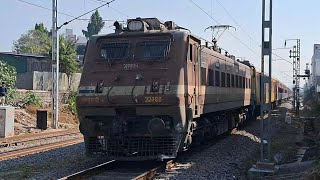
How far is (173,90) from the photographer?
11.0 m

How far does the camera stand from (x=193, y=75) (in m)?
12.2

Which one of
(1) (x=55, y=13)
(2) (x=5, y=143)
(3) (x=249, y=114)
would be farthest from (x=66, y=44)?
(2) (x=5, y=143)

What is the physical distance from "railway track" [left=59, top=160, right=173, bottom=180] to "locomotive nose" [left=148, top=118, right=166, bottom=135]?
0.87 m

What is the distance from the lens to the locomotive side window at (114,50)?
11961 millimetres

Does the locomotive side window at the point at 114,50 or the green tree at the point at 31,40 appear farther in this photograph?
the green tree at the point at 31,40

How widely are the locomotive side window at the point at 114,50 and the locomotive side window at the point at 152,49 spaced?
33 centimetres

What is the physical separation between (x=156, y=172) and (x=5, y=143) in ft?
31.3

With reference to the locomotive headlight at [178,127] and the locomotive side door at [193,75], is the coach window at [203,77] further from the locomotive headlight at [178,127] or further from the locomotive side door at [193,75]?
the locomotive headlight at [178,127]

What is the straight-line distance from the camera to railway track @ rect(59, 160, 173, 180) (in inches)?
403

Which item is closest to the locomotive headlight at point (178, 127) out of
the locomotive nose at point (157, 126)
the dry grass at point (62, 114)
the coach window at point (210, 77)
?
the locomotive nose at point (157, 126)

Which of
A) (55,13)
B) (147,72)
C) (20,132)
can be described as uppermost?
(55,13)

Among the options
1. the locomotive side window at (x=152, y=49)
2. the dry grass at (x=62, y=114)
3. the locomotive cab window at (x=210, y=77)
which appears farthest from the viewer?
the dry grass at (x=62, y=114)

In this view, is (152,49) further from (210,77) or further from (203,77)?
(210,77)

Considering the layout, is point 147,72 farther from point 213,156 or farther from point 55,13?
point 55,13
